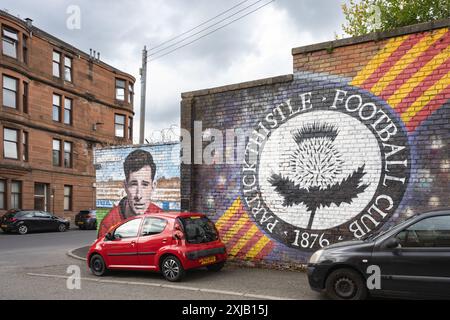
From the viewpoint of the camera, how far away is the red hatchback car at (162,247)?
8328 millimetres

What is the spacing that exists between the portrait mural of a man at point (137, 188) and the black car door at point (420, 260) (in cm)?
733

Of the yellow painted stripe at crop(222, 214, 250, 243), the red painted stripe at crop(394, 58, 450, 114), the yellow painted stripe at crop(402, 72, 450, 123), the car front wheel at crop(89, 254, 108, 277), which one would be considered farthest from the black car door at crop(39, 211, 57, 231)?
the yellow painted stripe at crop(402, 72, 450, 123)

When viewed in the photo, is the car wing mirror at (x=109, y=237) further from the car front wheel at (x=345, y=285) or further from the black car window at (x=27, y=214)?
the black car window at (x=27, y=214)

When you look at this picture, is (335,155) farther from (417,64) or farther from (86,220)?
(86,220)

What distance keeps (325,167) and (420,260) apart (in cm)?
353

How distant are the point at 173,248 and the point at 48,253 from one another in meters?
7.42

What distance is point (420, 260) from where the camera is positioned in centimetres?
592

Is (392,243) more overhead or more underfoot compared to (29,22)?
more underfoot

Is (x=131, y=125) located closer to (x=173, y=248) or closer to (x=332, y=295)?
(x=173, y=248)

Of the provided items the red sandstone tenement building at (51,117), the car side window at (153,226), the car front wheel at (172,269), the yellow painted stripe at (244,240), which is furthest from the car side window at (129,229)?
the red sandstone tenement building at (51,117)

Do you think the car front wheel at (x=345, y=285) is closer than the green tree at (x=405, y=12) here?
Yes

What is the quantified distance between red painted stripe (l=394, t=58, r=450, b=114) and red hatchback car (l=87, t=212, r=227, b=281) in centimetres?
476

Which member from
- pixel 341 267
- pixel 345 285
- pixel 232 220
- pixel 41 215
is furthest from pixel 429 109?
pixel 41 215

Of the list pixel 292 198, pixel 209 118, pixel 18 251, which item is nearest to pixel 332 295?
pixel 292 198
